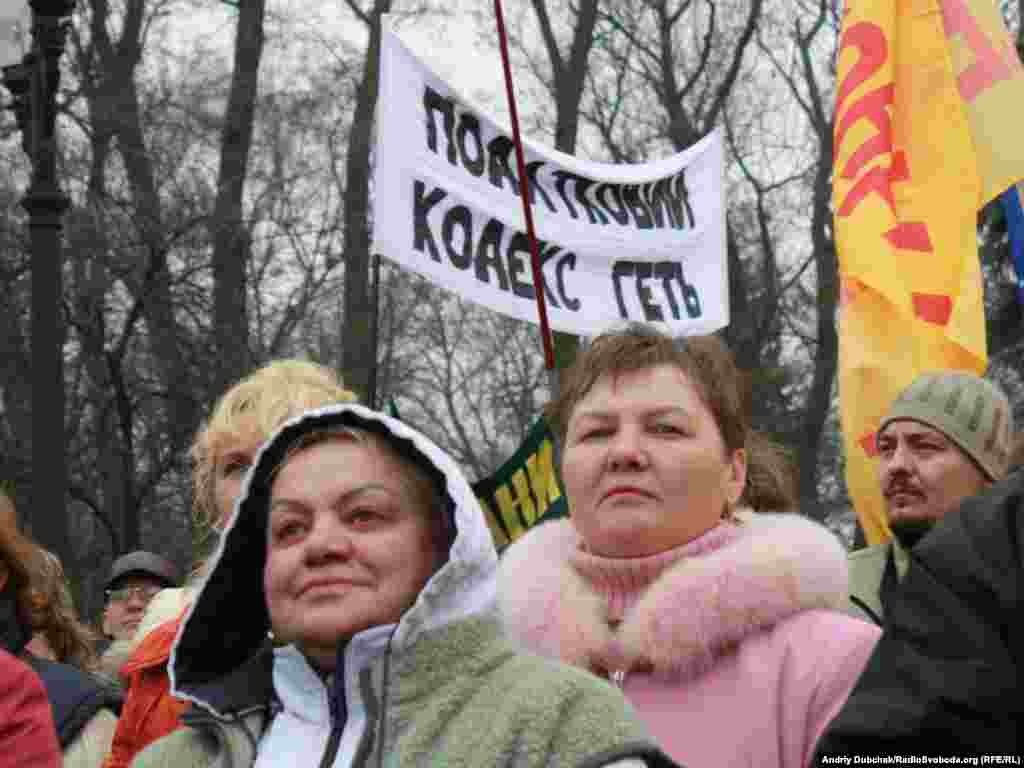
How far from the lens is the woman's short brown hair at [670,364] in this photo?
324cm

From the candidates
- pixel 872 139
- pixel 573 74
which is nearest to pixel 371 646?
pixel 872 139

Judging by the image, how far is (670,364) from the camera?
10.6ft

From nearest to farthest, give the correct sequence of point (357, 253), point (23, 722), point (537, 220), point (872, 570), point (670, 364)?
point (23, 722)
point (670, 364)
point (872, 570)
point (537, 220)
point (357, 253)

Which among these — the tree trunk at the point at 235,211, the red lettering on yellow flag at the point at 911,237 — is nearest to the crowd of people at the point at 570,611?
the red lettering on yellow flag at the point at 911,237

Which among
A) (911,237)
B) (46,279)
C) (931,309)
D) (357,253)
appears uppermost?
(357,253)

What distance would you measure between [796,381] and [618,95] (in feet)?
16.3

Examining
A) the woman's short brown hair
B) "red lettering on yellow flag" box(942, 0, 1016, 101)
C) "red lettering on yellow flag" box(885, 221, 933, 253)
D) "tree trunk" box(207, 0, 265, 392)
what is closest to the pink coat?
the woman's short brown hair

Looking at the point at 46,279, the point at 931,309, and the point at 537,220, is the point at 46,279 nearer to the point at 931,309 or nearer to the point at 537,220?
the point at 537,220

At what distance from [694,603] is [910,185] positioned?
374 centimetres

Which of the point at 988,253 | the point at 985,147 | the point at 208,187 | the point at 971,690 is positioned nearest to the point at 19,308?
the point at 208,187

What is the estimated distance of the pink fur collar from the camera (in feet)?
9.50

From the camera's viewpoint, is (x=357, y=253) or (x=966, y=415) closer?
(x=966, y=415)

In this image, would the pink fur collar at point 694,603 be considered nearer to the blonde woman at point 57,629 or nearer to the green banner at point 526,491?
the blonde woman at point 57,629

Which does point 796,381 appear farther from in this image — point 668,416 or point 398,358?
point 668,416
